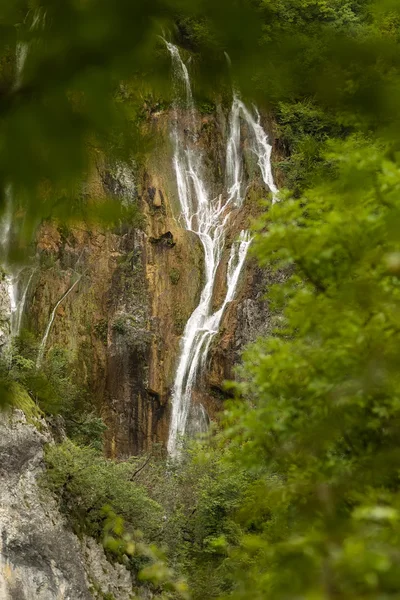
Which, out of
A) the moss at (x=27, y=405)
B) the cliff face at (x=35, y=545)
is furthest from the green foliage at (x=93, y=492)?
the moss at (x=27, y=405)

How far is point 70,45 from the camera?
5.59ft

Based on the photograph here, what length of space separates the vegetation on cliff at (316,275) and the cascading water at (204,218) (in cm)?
1205

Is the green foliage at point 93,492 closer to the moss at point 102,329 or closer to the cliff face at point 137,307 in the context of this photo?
the cliff face at point 137,307

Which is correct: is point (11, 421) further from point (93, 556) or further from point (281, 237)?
point (281, 237)

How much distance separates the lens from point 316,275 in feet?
15.2

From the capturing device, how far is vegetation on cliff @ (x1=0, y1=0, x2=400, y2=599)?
1699 millimetres

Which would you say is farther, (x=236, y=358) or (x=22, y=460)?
(x=236, y=358)

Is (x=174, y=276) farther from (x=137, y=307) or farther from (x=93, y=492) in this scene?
(x=93, y=492)

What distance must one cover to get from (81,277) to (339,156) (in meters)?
15.4

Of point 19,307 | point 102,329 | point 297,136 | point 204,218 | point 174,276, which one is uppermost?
point 297,136

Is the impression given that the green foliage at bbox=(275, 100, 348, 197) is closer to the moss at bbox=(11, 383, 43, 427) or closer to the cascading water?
the cascading water

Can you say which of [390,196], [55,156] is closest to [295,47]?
[55,156]

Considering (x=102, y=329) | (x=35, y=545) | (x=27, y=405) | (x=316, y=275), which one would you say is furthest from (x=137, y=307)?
(x=316, y=275)

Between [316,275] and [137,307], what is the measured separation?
15065mm
